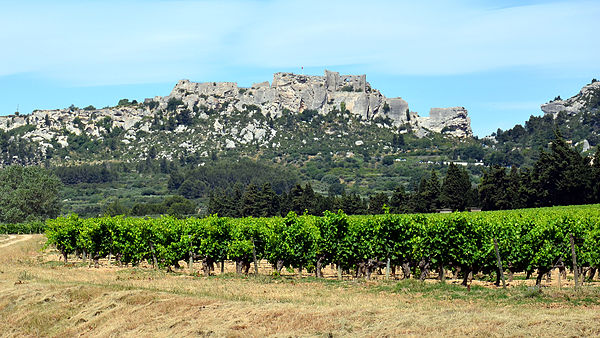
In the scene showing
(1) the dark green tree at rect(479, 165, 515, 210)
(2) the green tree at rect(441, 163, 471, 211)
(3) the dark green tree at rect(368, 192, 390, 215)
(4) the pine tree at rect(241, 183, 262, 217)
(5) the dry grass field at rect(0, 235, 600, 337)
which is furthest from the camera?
(4) the pine tree at rect(241, 183, 262, 217)

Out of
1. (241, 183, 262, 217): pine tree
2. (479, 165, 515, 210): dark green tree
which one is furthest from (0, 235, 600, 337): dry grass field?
(241, 183, 262, 217): pine tree

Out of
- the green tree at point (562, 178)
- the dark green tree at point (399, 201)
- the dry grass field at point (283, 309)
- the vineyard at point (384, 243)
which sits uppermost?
the green tree at point (562, 178)

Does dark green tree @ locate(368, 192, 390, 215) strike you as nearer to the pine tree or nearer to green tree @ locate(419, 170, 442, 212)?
green tree @ locate(419, 170, 442, 212)

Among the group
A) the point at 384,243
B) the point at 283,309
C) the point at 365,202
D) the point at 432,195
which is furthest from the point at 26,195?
the point at 283,309

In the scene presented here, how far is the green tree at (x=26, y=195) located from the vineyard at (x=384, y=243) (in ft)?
228

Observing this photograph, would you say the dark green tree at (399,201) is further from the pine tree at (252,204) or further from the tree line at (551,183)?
the pine tree at (252,204)

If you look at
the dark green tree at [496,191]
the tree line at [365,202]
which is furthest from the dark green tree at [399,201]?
the dark green tree at [496,191]

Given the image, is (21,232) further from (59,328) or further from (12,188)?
(59,328)

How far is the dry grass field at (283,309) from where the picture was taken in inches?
575

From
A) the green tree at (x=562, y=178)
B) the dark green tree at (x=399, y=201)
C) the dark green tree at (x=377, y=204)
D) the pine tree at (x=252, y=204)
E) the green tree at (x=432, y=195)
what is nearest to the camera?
the green tree at (x=562, y=178)

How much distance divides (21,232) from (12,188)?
18417 mm

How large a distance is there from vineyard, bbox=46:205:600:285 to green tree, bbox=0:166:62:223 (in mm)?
69572

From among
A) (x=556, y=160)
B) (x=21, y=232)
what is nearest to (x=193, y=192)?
(x=21, y=232)

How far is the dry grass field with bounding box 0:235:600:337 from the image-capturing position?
14617 millimetres
